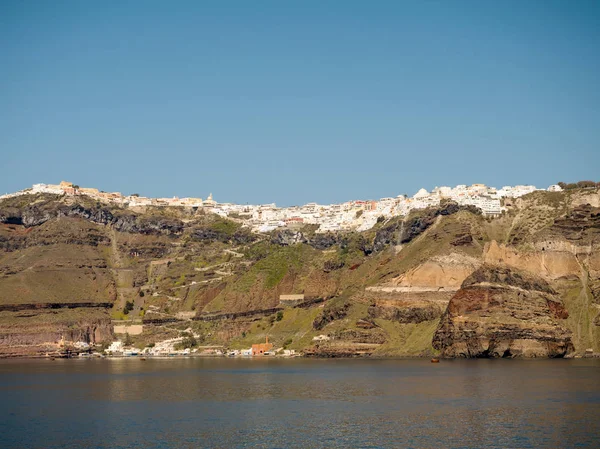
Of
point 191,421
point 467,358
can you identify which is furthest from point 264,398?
point 467,358

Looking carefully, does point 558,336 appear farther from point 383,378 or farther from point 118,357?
point 118,357

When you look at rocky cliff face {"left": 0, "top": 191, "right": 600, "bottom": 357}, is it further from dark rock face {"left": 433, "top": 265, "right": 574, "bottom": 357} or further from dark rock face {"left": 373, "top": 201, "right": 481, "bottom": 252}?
dark rock face {"left": 373, "top": 201, "right": 481, "bottom": 252}

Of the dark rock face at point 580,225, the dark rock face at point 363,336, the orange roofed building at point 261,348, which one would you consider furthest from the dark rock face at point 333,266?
the dark rock face at point 580,225

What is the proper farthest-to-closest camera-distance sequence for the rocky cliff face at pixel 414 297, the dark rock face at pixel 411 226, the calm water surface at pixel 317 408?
the dark rock face at pixel 411 226
the rocky cliff face at pixel 414 297
the calm water surface at pixel 317 408

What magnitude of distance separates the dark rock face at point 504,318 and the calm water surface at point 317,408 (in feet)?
38.3

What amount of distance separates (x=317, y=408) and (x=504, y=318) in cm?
6046

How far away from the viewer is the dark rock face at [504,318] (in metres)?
128

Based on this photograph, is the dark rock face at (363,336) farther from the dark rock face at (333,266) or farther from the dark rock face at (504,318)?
the dark rock face at (333,266)

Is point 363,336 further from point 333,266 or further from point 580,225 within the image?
point 333,266

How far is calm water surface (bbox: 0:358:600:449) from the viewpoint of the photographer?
6028cm

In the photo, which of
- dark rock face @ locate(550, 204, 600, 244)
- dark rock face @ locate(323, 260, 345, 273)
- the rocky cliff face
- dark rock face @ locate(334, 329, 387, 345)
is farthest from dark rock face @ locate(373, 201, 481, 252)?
dark rock face @ locate(334, 329, 387, 345)

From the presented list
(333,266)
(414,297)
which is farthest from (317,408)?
(333,266)

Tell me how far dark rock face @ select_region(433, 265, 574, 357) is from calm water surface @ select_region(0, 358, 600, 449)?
460 inches

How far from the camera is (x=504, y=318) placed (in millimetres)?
129250
